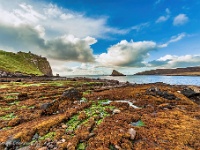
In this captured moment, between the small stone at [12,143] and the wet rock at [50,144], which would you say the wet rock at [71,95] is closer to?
the small stone at [12,143]

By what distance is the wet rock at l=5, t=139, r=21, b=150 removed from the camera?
9.62m

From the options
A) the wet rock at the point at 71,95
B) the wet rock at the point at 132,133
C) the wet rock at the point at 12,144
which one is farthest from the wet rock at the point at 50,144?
the wet rock at the point at 71,95

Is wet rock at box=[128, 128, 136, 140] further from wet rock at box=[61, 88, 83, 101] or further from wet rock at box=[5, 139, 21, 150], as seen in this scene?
wet rock at box=[61, 88, 83, 101]

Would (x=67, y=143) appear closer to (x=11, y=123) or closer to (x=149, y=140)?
(x=149, y=140)

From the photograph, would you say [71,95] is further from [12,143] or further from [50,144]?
[50,144]

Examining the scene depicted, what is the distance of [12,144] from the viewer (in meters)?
9.80

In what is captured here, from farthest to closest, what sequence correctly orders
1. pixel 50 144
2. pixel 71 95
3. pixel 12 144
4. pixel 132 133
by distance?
pixel 71 95 < pixel 132 133 < pixel 12 144 < pixel 50 144

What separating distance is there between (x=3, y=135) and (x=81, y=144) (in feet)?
18.8

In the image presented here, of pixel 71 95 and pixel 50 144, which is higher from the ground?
pixel 71 95

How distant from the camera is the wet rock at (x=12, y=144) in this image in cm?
962

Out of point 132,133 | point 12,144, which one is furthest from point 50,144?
point 132,133

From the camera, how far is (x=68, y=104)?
64.4 ft

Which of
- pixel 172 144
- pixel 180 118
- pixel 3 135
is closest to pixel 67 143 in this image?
pixel 3 135

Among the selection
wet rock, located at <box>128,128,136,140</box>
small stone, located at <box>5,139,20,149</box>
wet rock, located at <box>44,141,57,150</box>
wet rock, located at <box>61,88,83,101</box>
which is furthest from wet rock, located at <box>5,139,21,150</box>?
wet rock, located at <box>61,88,83,101</box>
